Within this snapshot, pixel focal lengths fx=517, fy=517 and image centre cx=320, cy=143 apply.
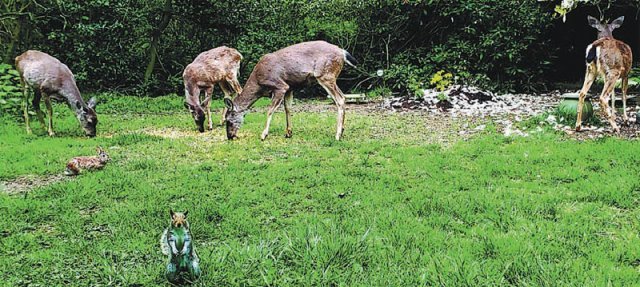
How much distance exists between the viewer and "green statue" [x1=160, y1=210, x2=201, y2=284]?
2.94m

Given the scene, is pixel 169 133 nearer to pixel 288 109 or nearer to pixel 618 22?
pixel 288 109

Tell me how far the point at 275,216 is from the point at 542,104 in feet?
26.4

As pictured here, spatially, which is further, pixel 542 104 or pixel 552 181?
pixel 542 104

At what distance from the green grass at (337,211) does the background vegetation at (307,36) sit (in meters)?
5.38

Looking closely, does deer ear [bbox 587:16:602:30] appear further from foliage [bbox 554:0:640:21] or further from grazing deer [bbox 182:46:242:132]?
grazing deer [bbox 182:46:242:132]

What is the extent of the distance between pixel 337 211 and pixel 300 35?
9.97 meters

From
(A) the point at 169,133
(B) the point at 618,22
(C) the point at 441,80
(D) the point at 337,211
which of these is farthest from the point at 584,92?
(A) the point at 169,133

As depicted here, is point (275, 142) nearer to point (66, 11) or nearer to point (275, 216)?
point (275, 216)

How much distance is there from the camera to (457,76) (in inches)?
474

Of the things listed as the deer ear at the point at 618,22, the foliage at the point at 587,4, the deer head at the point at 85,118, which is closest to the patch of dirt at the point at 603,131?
the deer ear at the point at 618,22

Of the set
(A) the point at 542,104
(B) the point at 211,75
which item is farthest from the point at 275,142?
(A) the point at 542,104

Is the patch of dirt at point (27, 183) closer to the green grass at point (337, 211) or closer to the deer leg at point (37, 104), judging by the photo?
the green grass at point (337, 211)

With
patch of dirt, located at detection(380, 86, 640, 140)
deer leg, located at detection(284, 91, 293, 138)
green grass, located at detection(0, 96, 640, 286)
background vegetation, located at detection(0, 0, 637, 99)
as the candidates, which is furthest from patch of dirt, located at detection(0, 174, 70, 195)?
background vegetation, located at detection(0, 0, 637, 99)

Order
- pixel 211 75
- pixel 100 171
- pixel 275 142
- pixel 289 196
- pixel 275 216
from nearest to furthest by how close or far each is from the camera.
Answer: pixel 275 216 → pixel 289 196 → pixel 100 171 → pixel 275 142 → pixel 211 75
